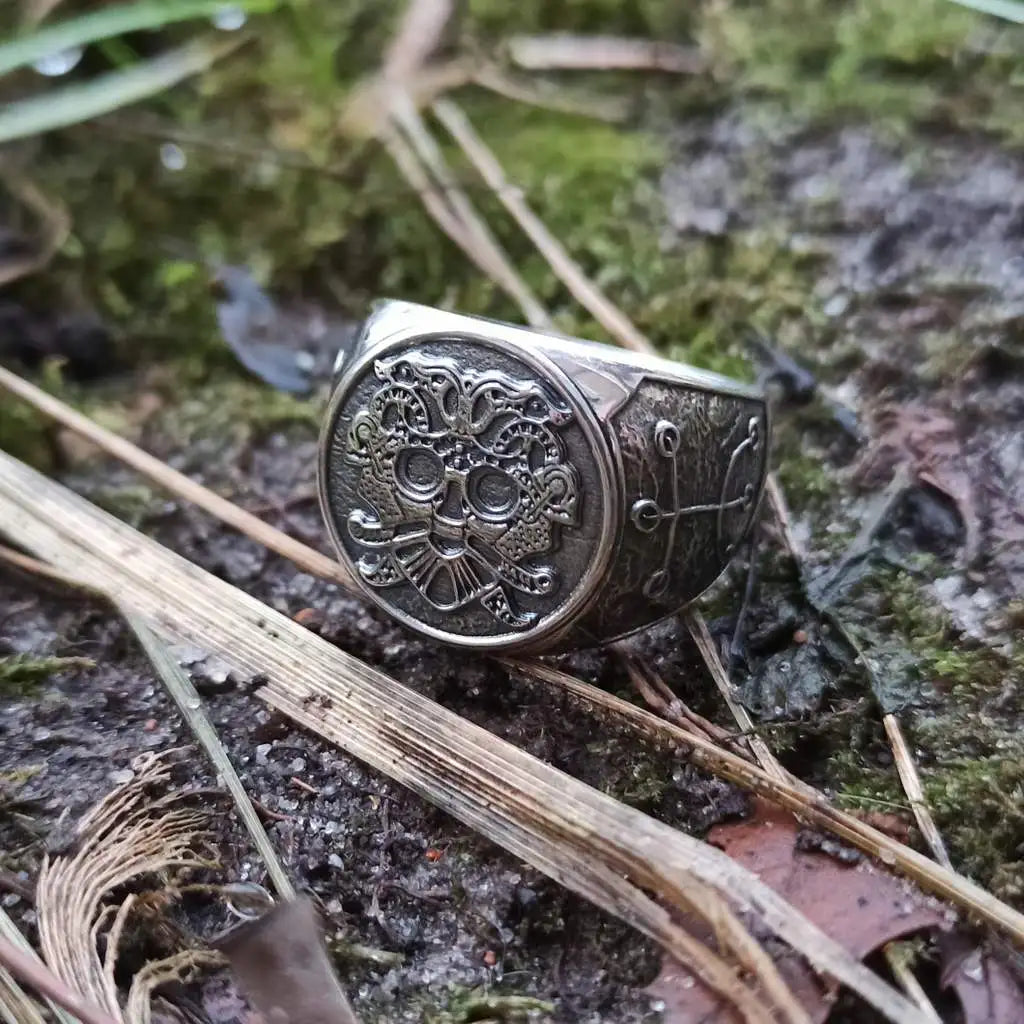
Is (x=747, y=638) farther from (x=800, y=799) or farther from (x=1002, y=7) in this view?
(x=1002, y=7)

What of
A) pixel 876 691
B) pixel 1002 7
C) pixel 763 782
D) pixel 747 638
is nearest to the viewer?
pixel 763 782

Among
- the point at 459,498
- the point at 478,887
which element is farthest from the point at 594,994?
the point at 459,498

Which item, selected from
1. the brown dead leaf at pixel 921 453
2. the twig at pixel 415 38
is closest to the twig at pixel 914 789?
the brown dead leaf at pixel 921 453

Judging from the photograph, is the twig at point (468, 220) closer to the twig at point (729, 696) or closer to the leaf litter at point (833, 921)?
the twig at point (729, 696)

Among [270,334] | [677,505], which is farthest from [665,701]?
[270,334]

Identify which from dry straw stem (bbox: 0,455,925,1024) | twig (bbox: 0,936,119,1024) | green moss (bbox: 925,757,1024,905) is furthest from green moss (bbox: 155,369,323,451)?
green moss (bbox: 925,757,1024,905)

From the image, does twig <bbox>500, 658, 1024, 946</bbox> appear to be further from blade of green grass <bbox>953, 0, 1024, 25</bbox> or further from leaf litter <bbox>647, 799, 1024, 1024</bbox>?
blade of green grass <bbox>953, 0, 1024, 25</bbox>

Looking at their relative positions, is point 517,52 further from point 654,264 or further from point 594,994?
point 594,994
